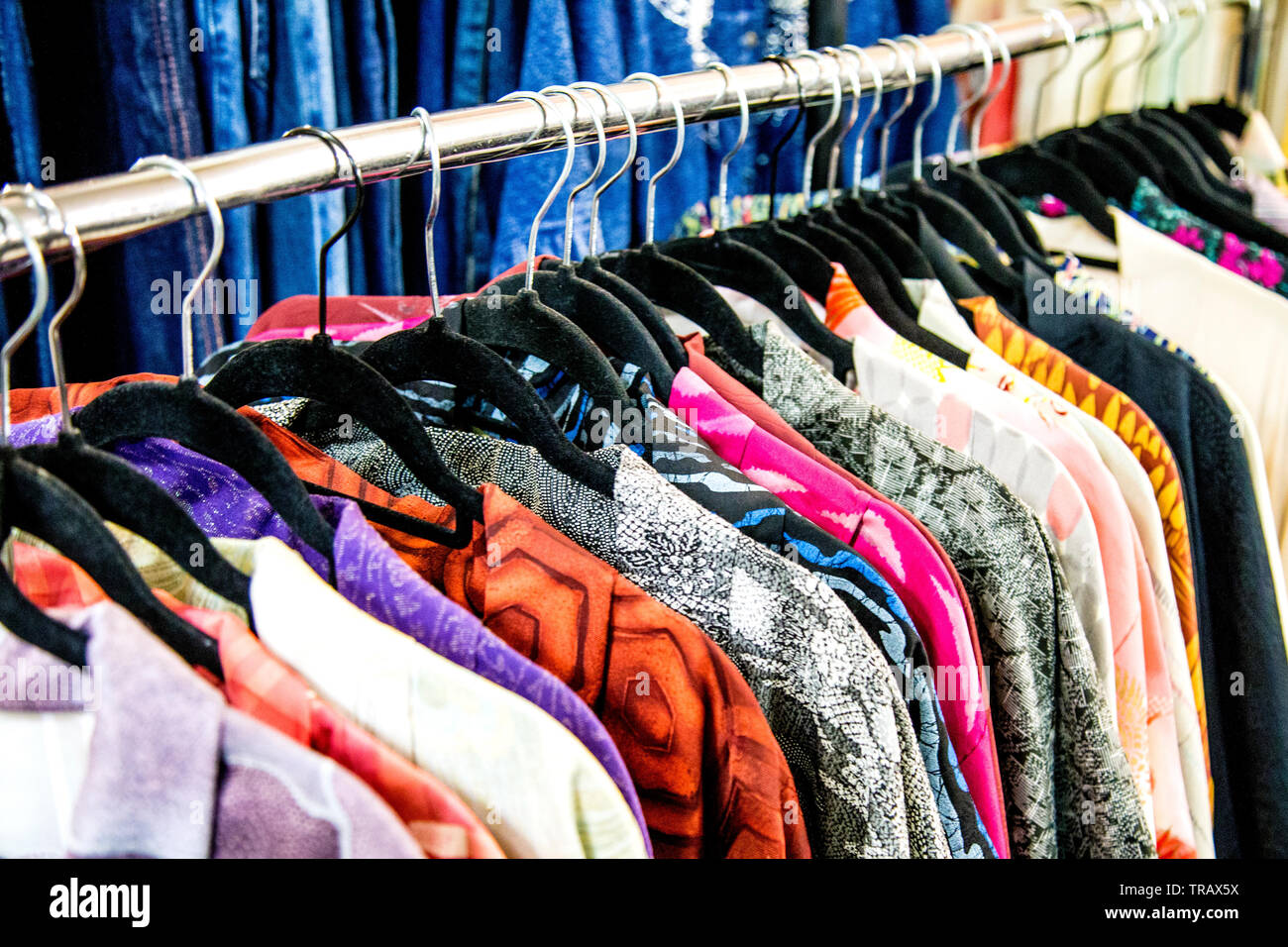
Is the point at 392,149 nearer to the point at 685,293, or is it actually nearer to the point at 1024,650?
the point at 685,293

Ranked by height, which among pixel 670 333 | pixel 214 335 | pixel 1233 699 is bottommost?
pixel 1233 699

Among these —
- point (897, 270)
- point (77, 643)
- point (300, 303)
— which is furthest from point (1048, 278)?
point (77, 643)

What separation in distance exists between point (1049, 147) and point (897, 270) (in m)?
0.42

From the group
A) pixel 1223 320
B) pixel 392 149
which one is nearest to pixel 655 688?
pixel 392 149

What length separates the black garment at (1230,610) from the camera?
31.5 inches

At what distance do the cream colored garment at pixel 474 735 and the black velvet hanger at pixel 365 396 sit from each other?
15cm

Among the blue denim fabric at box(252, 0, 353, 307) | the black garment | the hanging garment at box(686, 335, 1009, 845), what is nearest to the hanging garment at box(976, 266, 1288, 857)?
the black garment

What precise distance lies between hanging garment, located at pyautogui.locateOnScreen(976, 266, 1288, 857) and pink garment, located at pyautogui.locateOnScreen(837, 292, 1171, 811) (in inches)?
3.6

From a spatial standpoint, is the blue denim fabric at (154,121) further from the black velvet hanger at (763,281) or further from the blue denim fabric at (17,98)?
the black velvet hanger at (763,281)

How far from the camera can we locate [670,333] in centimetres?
72

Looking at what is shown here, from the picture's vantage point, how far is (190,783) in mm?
403

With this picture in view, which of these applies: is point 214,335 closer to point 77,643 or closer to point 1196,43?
point 77,643

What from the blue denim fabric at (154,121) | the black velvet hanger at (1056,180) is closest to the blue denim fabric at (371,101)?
the blue denim fabric at (154,121)

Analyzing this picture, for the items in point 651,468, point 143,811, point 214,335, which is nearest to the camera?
point 143,811
